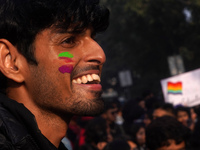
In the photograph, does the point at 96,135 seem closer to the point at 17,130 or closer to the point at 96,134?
the point at 96,134

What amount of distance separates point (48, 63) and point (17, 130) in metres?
0.51

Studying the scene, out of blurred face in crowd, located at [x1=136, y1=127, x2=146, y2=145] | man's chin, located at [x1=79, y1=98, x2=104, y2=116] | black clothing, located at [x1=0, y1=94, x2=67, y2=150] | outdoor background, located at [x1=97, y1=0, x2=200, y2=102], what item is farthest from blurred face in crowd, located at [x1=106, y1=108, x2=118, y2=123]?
outdoor background, located at [x1=97, y1=0, x2=200, y2=102]

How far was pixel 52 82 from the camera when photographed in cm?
201

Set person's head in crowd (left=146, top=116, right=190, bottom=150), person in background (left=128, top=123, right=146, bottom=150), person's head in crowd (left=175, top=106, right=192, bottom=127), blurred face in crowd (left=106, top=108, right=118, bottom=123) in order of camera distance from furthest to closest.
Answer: blurred face in crowd (left=106, top=108, right=118, bottom=123), person's head in crowd (left=175, top=106, right=192, bottom=127), person in background (left=128, top=123, right=146, bottom=150), person's head in crowd (left=146, top=116, right=190, bottom=150)

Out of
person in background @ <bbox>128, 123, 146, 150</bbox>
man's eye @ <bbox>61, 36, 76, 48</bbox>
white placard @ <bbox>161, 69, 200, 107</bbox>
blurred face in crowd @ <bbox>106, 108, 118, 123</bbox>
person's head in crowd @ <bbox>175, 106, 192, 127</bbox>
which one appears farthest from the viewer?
blurred face in crowd @ <bbox>106, 108, 118, 123</bbox>

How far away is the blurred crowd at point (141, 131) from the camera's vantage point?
358 centimetres

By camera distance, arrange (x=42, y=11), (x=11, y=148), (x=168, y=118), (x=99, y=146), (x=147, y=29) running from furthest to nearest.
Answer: (x=147, y=29) < (x=99, y=146) < (x=168, y=118) < (x=42, y=11) < (x=11, y=148)

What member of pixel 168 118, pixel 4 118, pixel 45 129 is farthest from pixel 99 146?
pixel 4 118

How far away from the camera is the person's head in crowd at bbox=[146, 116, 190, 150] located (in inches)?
139

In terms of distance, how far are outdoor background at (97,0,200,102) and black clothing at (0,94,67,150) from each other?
1894 centimetres

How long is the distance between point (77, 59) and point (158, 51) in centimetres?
2634

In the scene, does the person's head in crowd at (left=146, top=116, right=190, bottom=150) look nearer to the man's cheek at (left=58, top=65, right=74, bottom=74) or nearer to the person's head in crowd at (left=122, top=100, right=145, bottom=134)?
the man's cheek at (left=58, top=65, right=74, bottom=74)

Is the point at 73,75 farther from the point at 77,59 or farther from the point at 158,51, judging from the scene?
the point at 158,51

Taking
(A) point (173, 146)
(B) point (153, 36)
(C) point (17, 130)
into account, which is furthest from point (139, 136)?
(B) point (153, 36)
